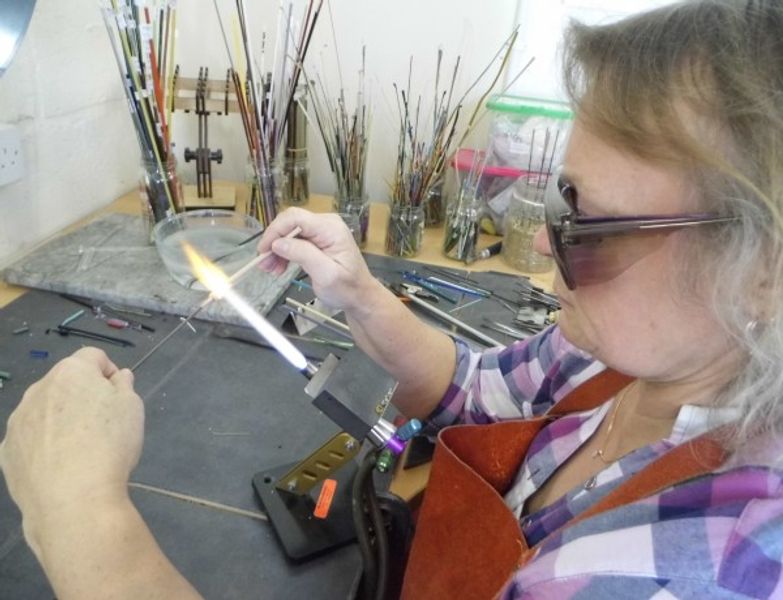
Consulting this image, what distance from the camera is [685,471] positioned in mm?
551

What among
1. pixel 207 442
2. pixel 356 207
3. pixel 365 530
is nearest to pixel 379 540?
pixel 365 530

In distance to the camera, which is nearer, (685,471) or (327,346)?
(685,471)

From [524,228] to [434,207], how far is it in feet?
1.00

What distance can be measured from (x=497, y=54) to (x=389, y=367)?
43.9 inches

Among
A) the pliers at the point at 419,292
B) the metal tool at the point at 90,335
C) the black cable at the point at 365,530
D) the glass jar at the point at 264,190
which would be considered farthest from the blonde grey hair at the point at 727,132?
the glass jar at the point at 264,190

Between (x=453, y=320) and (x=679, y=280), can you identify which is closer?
(x=679, y=280)

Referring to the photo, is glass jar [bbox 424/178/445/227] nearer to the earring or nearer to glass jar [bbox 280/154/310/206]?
glass jar [bbox 280/154/310/206]

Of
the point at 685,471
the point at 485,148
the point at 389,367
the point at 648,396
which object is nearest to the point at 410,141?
the point at 485,148

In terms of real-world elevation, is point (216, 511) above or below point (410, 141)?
below

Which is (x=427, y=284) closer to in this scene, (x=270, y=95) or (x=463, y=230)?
(x=463, y=230)

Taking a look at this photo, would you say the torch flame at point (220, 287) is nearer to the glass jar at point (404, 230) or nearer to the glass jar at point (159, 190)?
the glass jar at point (159, 190)

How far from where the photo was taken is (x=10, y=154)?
1.22m

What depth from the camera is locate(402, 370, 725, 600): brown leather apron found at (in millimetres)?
705

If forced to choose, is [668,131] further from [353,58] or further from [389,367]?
[353,58]
